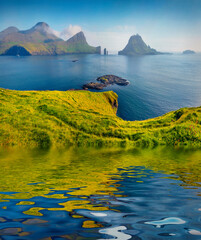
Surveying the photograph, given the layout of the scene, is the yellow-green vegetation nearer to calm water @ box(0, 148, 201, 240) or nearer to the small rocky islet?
calm water @ box(0, 148, 201, 240)

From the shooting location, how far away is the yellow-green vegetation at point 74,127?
53281 mm

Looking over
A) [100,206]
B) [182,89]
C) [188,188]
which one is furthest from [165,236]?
[182,89]

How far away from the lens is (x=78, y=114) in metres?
61.5

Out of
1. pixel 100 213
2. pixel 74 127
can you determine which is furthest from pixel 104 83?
pixel 100 213

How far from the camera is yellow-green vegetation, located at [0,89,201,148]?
53281 mm

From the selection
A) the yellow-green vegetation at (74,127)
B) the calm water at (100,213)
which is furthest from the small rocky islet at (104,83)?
the calm water at (100,213)

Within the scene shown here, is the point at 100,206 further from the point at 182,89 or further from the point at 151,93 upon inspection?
the point at 182,89

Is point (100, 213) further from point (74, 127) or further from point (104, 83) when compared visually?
point (104, 83)

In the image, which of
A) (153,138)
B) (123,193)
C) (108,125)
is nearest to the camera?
(123,193)

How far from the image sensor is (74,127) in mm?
58406

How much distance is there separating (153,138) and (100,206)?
51.4 m

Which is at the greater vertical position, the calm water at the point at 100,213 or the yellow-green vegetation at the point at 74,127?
the calm water at the point at 100,213

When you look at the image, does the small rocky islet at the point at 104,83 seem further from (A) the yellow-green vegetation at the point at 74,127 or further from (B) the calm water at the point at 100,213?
(B) the calm water at the point at 100,213

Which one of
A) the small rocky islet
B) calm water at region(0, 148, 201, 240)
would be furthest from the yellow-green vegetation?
the small rocky islet
